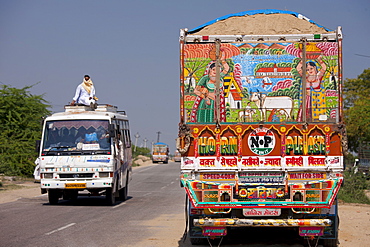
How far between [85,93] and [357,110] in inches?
1179

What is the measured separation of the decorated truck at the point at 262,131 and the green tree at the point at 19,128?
2595 cm

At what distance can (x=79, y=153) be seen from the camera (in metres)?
19.4

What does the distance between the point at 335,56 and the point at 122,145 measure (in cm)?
1232

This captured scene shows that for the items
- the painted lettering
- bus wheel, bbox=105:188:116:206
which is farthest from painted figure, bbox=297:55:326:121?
bus wheel, bbox=105:188:116:206

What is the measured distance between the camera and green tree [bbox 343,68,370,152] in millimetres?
44987

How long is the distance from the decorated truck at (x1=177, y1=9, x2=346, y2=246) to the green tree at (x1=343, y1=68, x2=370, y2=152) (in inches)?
1292

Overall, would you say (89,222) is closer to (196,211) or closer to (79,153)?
(79,153)

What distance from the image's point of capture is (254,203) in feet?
32.7

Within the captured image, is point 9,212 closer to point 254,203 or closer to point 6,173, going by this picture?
point 254,203

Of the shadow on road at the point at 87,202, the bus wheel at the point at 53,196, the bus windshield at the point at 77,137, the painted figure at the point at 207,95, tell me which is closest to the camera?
the painted figure at the point at 207,95

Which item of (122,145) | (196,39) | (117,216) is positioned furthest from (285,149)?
(122,145)

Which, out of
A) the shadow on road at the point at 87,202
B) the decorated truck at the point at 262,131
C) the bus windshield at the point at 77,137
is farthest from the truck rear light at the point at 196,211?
the shadow on road at the point at 87,202

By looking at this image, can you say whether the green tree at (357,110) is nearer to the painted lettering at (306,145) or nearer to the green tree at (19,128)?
the green tree at (19,128)

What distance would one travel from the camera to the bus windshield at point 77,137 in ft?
63.9
